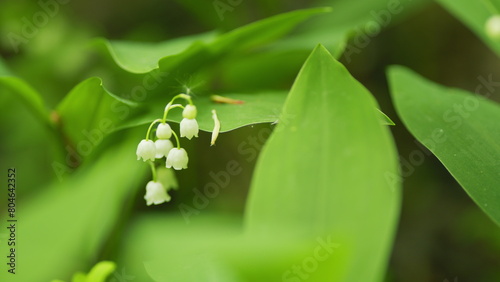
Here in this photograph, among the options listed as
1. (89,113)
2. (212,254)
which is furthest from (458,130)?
(89,113)

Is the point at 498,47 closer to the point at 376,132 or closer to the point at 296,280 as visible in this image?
the point at 376,132

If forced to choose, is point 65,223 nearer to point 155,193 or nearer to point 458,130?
point 155,193

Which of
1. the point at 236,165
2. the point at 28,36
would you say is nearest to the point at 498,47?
the point at 236,165

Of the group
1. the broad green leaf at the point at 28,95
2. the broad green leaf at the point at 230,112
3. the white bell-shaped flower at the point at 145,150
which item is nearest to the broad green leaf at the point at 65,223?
the white bell-shaped flower at the point at 145,150

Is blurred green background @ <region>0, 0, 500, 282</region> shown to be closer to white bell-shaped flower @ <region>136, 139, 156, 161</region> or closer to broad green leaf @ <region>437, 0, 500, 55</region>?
broad green leaf @ <region>437, 0, 500, 55</region>

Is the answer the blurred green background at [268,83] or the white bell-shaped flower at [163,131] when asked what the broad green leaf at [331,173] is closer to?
the white bell-shaped flower at [163,131]

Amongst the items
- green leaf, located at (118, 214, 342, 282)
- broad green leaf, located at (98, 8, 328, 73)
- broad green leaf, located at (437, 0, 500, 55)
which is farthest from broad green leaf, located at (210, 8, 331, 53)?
green leaf, located at (118, 214, 342, 282)
